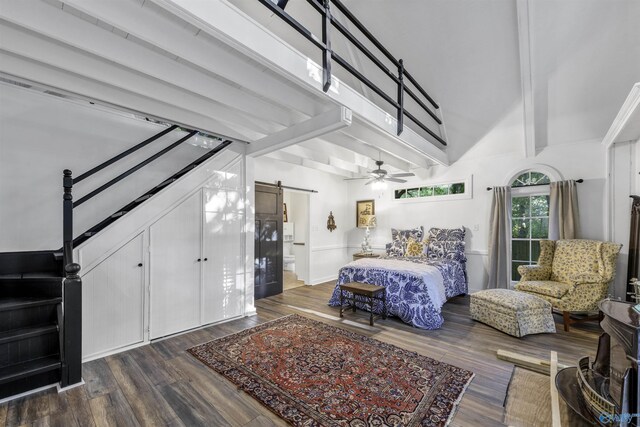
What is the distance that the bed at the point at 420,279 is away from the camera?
3691mm

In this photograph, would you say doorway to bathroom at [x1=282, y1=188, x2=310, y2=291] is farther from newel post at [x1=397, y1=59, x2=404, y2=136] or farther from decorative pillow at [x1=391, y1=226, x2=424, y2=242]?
newel post at [x1=397, y1=59, x2=404, y2=136]

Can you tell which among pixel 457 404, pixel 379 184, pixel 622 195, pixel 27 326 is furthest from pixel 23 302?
pixel 622 195

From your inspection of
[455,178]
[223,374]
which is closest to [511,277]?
[455,178]

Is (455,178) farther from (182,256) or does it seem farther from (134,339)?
(134,339)

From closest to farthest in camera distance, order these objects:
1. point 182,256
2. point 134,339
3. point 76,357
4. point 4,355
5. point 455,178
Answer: point 4,355 < point 76,357 < point 134,339 < point 182,256 < point 455,178

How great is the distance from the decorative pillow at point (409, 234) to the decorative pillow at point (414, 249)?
0.70ft

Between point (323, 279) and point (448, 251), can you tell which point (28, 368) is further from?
point (448, 251)

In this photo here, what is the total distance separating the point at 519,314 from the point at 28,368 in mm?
4832

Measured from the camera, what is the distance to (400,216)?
20.6 ft

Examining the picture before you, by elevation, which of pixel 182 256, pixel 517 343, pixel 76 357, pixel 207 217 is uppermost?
pixel 207 217

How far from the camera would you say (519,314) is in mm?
3291

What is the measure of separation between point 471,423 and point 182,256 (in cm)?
335

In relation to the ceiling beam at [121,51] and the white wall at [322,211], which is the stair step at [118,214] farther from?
the white wall at [322,211]

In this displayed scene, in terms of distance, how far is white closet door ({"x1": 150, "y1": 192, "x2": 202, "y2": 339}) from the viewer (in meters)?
3.29
